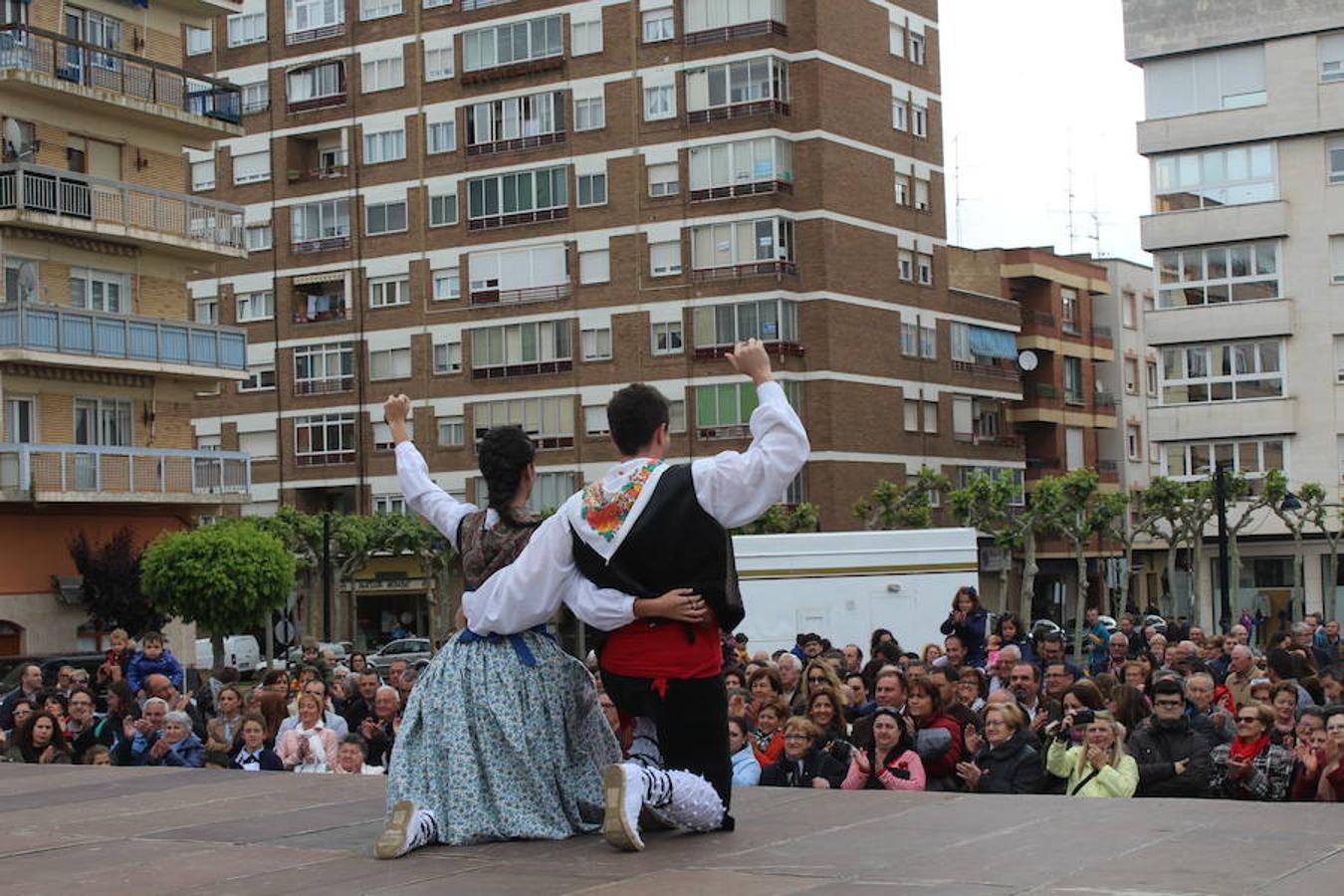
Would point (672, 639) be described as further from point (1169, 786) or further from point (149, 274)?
point (149, 274)

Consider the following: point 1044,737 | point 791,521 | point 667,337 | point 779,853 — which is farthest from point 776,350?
point 779,853

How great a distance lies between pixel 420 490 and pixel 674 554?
147 centimetres

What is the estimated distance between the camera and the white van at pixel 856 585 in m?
31.5

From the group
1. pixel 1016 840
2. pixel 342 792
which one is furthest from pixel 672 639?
pixel 342 792

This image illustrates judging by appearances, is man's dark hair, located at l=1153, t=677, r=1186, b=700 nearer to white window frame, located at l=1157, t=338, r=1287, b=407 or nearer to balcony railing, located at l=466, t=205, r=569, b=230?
balcony railing, located at l=466, t=205, r=569, b=230

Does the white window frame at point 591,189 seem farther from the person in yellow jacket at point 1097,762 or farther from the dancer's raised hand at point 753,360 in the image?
the dancer's raised hand at point 753,360

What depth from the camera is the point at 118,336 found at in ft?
139

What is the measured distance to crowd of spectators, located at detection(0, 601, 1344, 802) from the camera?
1190cm

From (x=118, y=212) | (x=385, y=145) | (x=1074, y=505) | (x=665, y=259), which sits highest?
(x=385, y=145)

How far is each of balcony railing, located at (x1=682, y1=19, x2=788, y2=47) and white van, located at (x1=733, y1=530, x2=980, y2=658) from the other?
97.5ft

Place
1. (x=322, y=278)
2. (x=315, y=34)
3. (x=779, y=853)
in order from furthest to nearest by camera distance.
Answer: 1. (x=315, y=34)
2. (x=322, y=278)
3. (x=779, y=853)

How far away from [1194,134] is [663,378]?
18393 mm

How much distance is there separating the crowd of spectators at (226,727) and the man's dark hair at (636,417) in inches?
255

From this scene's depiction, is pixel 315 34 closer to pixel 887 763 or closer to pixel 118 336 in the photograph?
pixel 118 336
